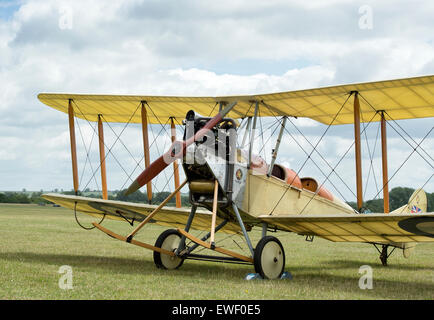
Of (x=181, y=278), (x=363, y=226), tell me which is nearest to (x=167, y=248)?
(x=181, y=278)

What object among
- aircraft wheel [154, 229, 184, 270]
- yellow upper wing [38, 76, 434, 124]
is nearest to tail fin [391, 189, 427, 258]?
yellow upper wing [38, 76, 434, 124]

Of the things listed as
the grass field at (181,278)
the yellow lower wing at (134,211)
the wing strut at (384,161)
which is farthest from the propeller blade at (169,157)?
the wing strut at (384,161)

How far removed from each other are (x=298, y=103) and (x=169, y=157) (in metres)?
3.03

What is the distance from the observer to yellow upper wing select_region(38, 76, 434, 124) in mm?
9117

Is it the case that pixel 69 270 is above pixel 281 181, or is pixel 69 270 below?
below

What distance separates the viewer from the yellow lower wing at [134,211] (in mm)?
10938

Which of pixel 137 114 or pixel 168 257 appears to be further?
pixel 137 114

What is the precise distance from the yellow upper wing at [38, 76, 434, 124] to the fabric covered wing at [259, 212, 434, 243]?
2.06 metres

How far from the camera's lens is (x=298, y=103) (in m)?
9.98

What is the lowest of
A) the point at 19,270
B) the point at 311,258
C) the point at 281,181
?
the point at 311,258
